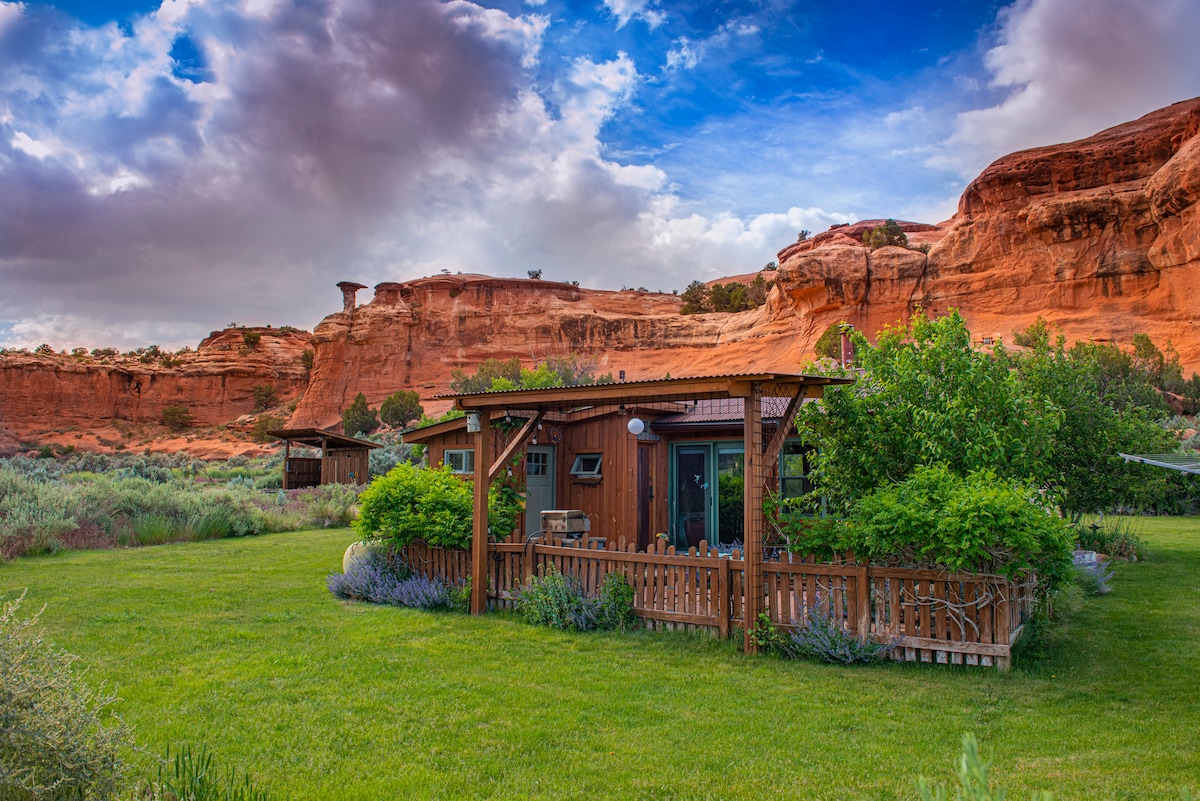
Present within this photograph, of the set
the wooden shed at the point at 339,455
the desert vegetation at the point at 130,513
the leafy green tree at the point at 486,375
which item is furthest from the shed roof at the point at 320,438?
the leafy green tree at the point at 486,375

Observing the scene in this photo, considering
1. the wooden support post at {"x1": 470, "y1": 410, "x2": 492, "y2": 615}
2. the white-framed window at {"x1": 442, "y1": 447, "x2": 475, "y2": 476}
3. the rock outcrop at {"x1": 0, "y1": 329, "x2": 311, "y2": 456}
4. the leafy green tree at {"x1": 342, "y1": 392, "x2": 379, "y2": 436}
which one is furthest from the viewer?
the rock outcrop at {"x1": 0, "y1": 329, "x2": 311, "y2": 456}

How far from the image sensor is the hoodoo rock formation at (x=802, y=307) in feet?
128

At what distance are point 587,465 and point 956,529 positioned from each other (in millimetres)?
8210

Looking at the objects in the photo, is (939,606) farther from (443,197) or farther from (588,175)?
(588,175)

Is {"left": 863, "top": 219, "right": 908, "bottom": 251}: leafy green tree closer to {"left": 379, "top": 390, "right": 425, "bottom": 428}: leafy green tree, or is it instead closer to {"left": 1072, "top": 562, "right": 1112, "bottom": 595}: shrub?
{"left": 379, "top": 390, "right": 425, "bottom": 428}: leafy green tree

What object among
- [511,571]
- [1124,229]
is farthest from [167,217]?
[1124,229]

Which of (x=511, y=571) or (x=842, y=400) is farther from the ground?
(x=842, y=400)

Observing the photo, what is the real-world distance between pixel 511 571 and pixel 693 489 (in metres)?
5.10

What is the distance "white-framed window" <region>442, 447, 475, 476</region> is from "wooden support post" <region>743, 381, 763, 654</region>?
7.96 meters

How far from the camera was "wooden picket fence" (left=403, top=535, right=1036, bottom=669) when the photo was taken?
6371mm

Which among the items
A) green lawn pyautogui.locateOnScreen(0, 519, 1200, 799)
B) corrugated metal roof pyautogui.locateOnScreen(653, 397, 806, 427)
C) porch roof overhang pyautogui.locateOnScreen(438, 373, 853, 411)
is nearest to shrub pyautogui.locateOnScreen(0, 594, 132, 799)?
green lawn pyautogui.locateOnScreen(0, 519, 1200, 799)

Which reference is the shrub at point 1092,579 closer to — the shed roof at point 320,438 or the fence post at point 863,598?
the fence post at point 863,598

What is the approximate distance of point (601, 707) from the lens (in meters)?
5.41

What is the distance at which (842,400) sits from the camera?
24.3 feet
